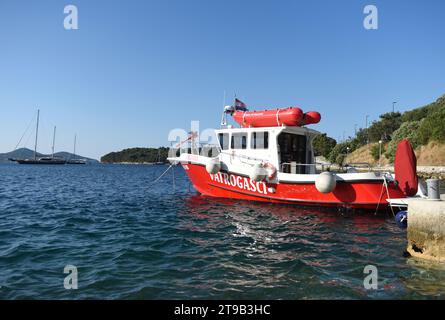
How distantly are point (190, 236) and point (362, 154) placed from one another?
66950mm

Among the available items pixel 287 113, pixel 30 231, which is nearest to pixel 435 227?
pixel 287 113

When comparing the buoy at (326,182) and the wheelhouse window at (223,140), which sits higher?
the wheelhouse window at (223,140)

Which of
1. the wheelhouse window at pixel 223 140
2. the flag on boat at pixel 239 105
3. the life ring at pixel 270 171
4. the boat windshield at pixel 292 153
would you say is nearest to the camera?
the life ring at pixel 270 171

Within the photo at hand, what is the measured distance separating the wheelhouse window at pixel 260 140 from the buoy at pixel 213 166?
176 cm

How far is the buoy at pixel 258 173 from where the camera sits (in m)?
13.8

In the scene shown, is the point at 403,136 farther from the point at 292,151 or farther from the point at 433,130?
the point at 292,151

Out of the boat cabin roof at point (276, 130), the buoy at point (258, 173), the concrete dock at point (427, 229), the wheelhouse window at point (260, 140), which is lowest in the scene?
the concrete dock at point (427, 229)

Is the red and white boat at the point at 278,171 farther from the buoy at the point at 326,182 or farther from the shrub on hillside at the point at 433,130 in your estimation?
the shrub on hillside at the point at 433,130

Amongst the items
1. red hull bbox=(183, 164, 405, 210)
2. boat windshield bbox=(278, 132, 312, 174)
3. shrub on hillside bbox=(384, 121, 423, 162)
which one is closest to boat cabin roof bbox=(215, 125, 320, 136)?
boat windshield bbox=(278, 132, 312, 174)

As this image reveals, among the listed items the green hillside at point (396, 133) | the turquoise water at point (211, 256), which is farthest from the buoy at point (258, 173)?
the green hillside at point (396, 133)

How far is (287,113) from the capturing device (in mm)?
14477

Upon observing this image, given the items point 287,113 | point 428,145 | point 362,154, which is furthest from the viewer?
point 362,154

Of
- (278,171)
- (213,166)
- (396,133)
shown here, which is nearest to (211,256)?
(278,171)
